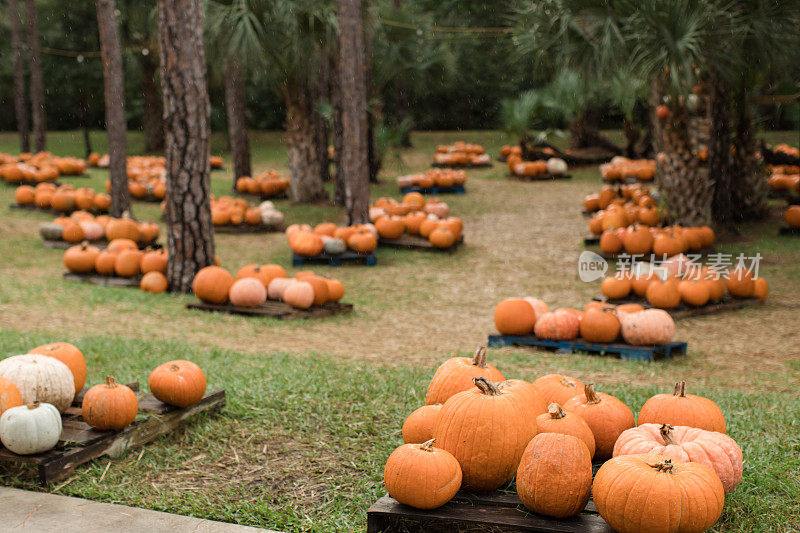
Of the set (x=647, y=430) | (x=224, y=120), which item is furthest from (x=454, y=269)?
(x=224, y=120)

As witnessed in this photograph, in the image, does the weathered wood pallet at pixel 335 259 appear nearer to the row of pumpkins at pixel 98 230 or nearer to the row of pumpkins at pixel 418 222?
the row of pumpkins at pixel 418 222

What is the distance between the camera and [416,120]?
32031mm

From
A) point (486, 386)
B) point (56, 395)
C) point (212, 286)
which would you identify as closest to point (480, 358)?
point (486, 386)

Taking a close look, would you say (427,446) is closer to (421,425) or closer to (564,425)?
(421,425)

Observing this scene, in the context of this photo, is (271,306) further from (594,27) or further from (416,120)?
(416,120)

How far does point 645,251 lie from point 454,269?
8.86 ft

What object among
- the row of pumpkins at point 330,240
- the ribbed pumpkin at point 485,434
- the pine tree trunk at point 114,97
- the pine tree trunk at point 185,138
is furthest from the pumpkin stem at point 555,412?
the pine tree trunk at point 114,97

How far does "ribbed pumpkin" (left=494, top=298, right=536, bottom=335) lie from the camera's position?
6.59 m

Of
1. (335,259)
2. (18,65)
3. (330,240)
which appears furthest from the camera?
(18,65)

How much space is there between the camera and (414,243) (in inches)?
479

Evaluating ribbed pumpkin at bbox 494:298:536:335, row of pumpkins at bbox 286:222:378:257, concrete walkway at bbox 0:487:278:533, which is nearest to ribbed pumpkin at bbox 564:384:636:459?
concrete walkway at bbox 0:487:278:533

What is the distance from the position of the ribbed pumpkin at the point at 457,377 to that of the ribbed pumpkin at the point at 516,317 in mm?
2938

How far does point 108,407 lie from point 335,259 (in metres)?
7.31

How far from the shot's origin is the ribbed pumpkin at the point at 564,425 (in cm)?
318
